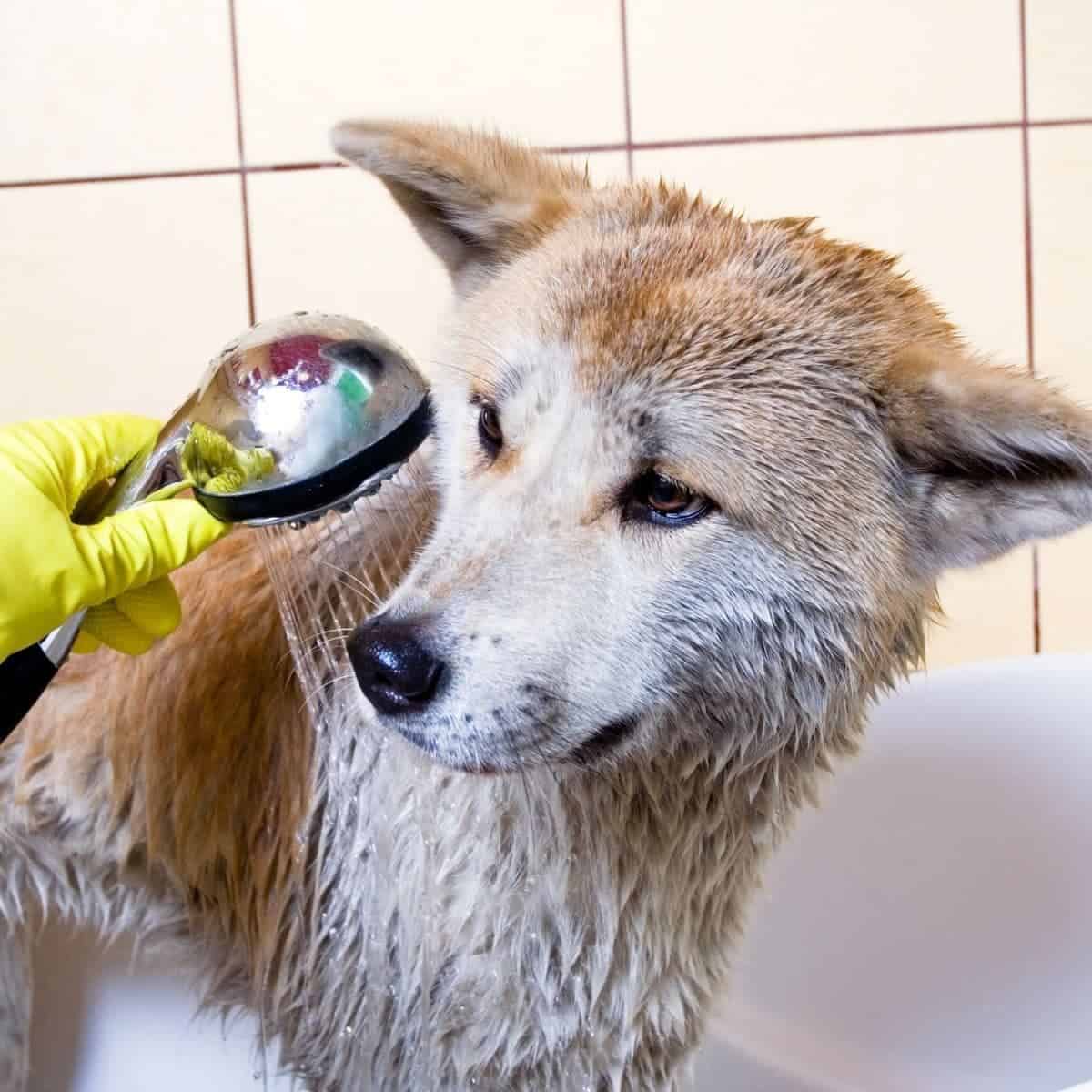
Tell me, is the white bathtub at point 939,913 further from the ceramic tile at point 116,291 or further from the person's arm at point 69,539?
the ceramic tile at point 116,291

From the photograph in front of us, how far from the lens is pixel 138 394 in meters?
1.67

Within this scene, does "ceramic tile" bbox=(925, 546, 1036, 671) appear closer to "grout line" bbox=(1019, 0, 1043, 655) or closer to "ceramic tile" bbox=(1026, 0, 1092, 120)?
"grout line" bbox=(1019, 0, 1043, 655)

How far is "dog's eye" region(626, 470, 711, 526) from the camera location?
2.50ft

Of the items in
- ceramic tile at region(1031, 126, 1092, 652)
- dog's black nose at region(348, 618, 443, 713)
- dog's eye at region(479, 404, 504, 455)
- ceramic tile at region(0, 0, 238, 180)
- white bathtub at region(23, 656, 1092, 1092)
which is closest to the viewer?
dog's black nose at region(348, 618, 443, 713)

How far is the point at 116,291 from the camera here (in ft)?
5.39

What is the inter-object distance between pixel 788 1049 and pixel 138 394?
3.95 ft

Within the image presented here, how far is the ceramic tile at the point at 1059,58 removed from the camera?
1.62 metres

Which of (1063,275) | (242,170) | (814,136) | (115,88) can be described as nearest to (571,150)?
(814,136)

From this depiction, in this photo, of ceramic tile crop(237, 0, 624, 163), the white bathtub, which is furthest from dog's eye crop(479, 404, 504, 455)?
ceramic tile crop(237, 0, 624, 163)

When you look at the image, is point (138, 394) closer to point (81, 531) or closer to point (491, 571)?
point (81, 531)

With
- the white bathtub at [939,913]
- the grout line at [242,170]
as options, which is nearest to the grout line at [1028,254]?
the white bathtub at [939,913]

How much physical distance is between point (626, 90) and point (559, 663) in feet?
3.66

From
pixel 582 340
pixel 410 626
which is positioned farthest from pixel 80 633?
pixel 582 340

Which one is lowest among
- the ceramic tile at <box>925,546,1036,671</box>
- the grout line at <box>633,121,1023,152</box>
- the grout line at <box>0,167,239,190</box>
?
the ceramic tile at <box>925,546,1036,671</box>
